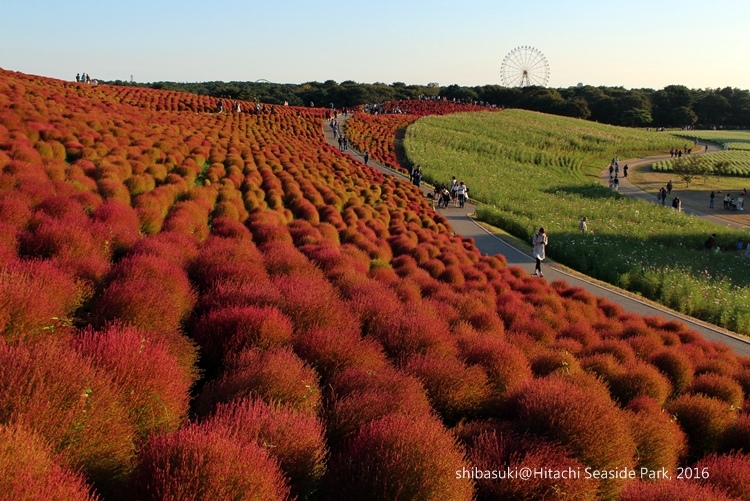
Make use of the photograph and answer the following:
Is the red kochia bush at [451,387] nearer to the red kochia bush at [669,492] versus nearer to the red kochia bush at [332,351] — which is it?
the red kochia bush at [332,351]

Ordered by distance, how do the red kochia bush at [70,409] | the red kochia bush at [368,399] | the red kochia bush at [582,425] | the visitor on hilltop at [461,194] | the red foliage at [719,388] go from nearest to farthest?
the red kochia bush at [70,409] → the red kochia bush at [368,399] → the red kochia bush at [582,425] → the red foliage at [719,388] → the visitor on hilltop at [461,194]

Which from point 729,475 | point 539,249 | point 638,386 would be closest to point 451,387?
point 729,475

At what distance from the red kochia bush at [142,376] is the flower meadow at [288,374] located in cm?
2

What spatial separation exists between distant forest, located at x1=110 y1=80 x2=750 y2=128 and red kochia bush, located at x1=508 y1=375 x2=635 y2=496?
334ft

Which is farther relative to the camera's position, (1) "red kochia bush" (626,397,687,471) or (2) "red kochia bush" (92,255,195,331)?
(1) "red kochia bush" (626,397,687,471)

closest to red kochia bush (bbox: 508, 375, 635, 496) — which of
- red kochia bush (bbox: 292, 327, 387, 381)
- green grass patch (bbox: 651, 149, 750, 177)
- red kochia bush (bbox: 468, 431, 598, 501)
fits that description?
red kochia bush (bbox: 468, 431, 598, 501)

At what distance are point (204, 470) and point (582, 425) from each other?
352 cm

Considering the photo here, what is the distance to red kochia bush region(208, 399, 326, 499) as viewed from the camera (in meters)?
3.78

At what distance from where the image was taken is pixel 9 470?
8.81 ft

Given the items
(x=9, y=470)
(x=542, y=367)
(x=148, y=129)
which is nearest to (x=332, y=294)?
(x=542, y=367)

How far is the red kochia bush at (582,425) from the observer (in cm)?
493

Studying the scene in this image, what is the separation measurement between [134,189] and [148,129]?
1121 centimetres

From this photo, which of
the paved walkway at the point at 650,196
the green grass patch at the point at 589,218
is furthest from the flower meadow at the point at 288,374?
the paved walkway at the point at 650,196

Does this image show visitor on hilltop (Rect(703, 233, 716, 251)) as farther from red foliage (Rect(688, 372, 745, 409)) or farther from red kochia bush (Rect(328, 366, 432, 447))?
red kochia bush (Rect(328, 366, 432, 447))
